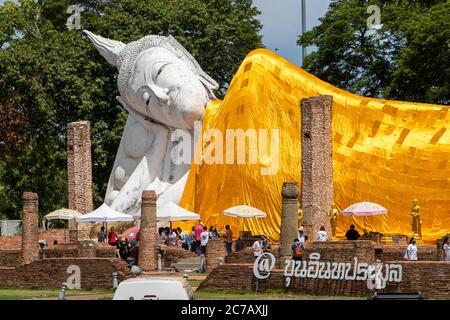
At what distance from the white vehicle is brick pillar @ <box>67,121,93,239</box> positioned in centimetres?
3008

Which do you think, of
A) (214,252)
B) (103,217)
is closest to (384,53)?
(103,217)

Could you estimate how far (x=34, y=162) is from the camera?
55.1m

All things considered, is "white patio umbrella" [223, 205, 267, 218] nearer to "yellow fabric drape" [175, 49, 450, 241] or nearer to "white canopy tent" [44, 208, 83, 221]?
"yellow fabric drape" [175, 49, 450, 241]

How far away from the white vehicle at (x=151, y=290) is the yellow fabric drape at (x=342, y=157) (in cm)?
2086

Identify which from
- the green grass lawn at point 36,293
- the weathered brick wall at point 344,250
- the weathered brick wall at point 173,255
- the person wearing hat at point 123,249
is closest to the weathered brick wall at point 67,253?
the person wearing hat at point 123,249

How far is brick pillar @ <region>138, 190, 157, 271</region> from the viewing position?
106 feet

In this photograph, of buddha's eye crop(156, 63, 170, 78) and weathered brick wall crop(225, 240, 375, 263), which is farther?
buddha's eye crop(156, 63, 170, 78)

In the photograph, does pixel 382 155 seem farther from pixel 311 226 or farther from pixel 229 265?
pixel 229 265

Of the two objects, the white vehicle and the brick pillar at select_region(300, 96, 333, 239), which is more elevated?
the brick pillar at select_region(300, 96, 333, 239)

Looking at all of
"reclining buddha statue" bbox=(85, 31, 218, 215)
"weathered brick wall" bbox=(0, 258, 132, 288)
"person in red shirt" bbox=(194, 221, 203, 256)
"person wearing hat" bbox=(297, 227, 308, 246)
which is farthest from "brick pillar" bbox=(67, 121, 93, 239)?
"weathered brick wall" bbox=(0, 258, 132, 288)

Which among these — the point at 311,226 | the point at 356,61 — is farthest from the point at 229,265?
the point at 356,61

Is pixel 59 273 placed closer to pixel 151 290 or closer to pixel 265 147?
pixel 265 147

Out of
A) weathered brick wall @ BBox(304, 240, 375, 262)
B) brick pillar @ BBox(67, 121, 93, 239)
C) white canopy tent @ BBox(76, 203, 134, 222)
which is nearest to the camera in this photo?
weathered brick wall @ BBox(304, 240, 375, 262)
